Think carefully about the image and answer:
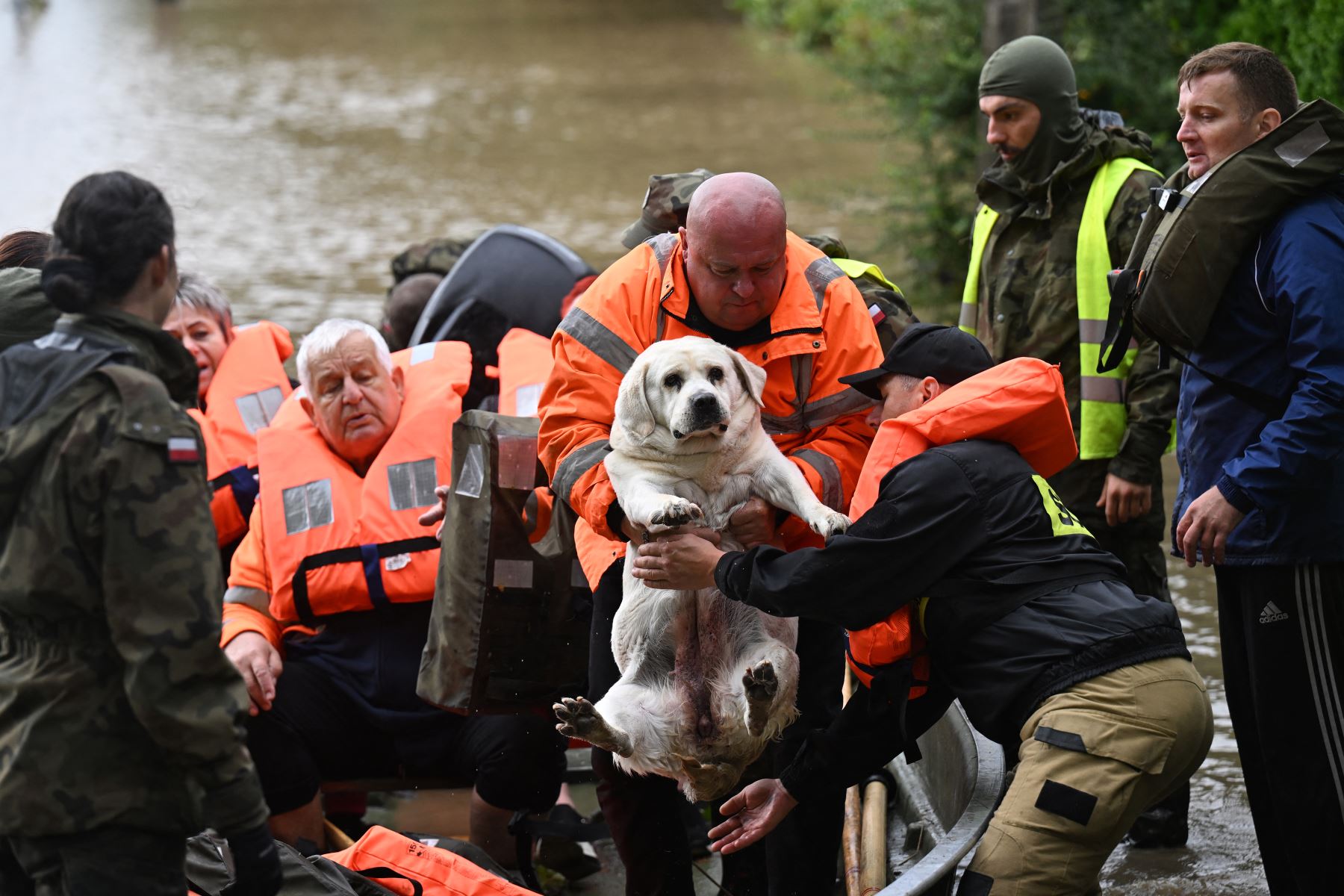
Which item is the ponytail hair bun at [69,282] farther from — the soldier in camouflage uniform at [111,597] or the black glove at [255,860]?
the black glove at [255,860]

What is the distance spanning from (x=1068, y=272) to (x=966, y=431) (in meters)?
2.07

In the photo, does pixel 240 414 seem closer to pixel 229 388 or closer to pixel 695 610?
pixel 229 388

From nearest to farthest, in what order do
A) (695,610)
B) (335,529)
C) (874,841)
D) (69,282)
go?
(69,282) < (695,610) < (874,841) < (335,529)

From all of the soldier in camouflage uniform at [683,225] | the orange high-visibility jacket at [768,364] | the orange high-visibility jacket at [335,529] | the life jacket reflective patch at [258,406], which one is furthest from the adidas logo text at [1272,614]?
the life jacket reflective patch at [258,406]

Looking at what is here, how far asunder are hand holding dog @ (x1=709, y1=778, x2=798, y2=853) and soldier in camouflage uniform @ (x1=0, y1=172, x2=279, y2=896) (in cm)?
155

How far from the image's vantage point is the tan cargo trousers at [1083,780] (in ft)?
12.3

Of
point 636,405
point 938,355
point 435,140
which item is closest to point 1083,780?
point 938,355

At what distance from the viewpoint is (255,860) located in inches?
132

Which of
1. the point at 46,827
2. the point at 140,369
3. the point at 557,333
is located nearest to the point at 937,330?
the point at 557,333

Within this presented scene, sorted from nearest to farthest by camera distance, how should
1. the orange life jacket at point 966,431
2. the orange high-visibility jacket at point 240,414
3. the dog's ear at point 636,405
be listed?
the orange life jacket at point 966,431, the dog's ear at point 636,405, the orange high-visibility jacket at point 240,414

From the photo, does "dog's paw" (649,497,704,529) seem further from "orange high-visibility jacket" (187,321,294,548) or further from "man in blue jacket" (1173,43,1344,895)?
"orange high-visibility jacket" (187,321,294,548)

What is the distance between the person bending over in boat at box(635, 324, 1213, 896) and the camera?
12.4 ft

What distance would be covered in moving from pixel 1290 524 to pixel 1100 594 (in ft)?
2.52

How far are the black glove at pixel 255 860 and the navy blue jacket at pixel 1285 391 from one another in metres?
2.82
